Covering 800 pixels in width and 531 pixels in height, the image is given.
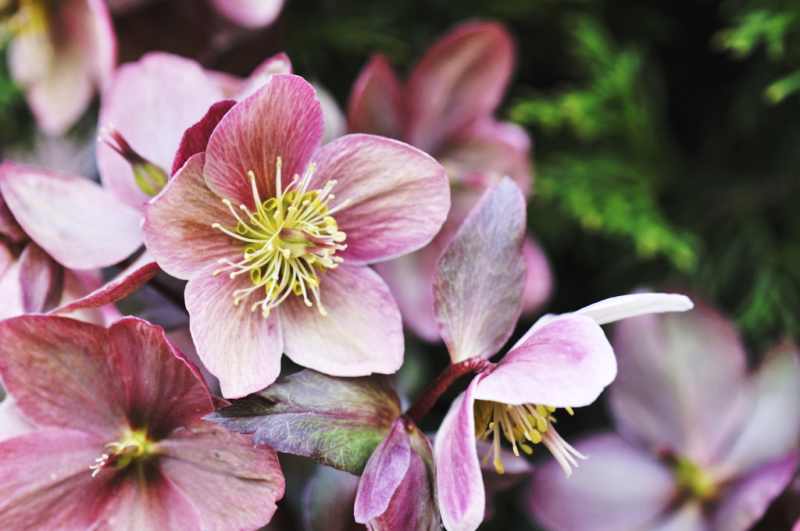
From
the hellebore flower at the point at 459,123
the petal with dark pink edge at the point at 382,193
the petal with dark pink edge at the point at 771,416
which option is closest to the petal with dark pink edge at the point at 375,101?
the hellebore flower at the point at 459,123

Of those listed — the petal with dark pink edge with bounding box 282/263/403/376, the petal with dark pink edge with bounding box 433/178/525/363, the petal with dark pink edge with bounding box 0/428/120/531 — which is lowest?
the petal with dark pink edge with bounding box 0/428/120/531

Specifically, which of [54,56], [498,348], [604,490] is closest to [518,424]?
[498,348]

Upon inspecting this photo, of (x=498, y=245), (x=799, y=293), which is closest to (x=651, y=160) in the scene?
(x=799, y=293)

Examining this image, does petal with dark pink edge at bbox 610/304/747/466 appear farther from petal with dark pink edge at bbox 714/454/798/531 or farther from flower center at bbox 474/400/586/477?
flower center at bbox 474/400/586/477

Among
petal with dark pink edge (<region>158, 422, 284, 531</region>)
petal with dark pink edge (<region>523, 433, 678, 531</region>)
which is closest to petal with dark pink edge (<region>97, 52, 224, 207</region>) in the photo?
petal with dark pink edge (<region>158, 422, 284, 531</region>)

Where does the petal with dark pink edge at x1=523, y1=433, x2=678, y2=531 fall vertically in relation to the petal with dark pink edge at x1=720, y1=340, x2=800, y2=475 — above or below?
below

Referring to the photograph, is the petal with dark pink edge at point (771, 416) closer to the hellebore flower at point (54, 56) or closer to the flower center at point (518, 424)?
the flower center at point (518, 424)
